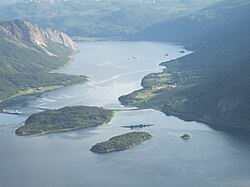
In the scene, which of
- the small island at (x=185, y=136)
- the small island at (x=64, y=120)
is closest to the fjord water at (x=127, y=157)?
the small island at (x=185, y=136)

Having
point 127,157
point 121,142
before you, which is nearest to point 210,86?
point 121,142

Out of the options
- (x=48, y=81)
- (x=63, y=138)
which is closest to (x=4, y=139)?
(x=63, y=138)

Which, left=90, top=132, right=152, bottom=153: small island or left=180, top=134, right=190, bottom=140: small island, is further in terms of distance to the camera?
left=180, top=134, right=190, bottom=140: small island

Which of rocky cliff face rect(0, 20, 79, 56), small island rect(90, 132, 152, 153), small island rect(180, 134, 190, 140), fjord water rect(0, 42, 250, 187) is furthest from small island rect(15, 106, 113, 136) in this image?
rocky cliff face rect(0, 20, 79, 56)

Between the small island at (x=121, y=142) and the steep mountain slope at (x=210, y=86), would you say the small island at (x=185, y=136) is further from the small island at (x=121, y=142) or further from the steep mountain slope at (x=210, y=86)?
the steep mountain slope at (x=210, y=86)

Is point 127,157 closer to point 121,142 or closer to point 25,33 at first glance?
point 121,142

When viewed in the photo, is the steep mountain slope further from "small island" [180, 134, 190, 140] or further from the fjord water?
"small island" [180, 134, 190, 140]

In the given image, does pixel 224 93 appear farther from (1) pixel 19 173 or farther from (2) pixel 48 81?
(2) pixel 48 81
